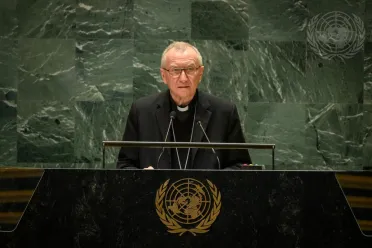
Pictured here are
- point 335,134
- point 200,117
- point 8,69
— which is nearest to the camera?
point 200,117

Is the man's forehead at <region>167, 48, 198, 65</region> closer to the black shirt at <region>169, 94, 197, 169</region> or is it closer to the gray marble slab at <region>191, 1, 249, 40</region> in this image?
the black shirt at <region>169, 94, 197, 169</region>

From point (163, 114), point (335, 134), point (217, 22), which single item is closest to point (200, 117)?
point (163, 114)

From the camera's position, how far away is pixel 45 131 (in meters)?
6.75

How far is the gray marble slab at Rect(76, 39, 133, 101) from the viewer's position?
6.74m

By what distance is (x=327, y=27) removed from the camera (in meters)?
6.80

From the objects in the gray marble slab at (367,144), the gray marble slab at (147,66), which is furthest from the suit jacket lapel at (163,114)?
the gray marble slab at (367,144)

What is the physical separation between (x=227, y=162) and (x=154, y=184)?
1393mm

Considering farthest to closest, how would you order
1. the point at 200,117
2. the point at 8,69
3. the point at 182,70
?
the point at 8,69, the point at 200,117, the point at 182,70

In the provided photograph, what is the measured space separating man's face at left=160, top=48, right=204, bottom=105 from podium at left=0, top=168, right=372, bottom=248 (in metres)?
1.53

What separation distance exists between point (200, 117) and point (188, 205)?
162cm

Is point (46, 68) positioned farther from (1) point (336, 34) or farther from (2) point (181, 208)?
(2) point (181, 208)

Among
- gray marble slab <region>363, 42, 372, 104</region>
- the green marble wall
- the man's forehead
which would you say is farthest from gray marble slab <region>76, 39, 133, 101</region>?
gray marble slab <region>363, 42, 372, 104</region>

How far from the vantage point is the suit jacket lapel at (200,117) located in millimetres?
4680

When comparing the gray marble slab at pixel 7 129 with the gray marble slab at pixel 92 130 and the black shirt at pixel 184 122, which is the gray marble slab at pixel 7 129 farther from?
the black shirt at pixel 184 122
